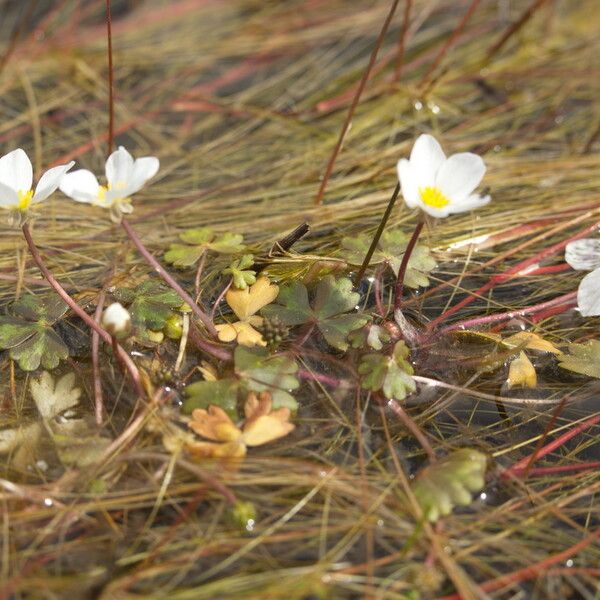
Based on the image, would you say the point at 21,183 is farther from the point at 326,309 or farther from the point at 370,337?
the point at 370,337

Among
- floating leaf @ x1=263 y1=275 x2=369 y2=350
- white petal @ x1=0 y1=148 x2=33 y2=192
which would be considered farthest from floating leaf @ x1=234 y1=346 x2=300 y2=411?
white petal @ x1=0 y1=148 x2=33 y2=192

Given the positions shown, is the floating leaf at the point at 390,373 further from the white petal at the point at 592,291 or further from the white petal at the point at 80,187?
the white petal at the point at 80,187

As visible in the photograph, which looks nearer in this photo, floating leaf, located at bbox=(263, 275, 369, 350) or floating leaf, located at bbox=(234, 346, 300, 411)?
floating leaf, located at bbox=(234, 346, 300, 411)

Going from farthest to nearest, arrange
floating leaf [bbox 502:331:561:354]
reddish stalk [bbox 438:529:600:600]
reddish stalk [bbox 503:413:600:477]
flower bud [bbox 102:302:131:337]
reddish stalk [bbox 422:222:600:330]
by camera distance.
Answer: reddish stalk [bbox 422:222:600:330] < floating leaf [bbox 502:331:561:354] < reddish stalk [bbox 503:413:600:477] < flower bud [bbox 102:302:131:337] < reddish stalk [bbox 438:529:600:600]

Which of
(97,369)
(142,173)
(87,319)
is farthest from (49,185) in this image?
(97,369)

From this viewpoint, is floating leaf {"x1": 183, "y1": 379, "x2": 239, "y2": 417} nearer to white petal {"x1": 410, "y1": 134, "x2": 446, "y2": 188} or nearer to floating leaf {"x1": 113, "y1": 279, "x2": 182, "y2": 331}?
floating leaf {"x1": 113, "y1": 279, "x2": 182, "y2": 331}

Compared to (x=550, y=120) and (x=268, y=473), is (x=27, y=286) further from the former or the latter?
(x=550, y=120)
